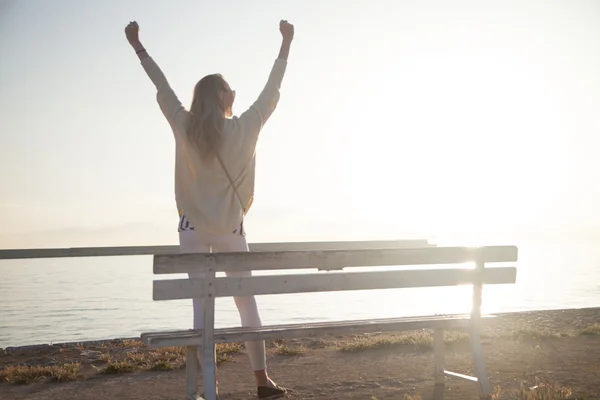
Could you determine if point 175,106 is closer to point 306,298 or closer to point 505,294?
point 306,298

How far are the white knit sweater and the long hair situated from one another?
48mm

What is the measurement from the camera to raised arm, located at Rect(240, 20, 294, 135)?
420 cm

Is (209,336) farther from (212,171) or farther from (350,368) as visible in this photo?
(350,368)

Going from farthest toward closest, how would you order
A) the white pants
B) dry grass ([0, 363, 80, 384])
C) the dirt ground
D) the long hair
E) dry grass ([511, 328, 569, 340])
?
dry grass ([511, 328, 569, 340]), dry grass ([0, 363, 80, 384]), the dirt ground, the white pants, the long hair

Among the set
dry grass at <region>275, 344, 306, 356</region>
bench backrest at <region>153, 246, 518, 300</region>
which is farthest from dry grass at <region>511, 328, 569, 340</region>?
bench backrest at <region>153, 246, 518, 300</region>

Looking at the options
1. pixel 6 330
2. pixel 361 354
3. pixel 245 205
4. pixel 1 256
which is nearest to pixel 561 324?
pixel 361 354

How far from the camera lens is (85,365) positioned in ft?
21.2

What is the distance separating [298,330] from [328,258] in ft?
1.60

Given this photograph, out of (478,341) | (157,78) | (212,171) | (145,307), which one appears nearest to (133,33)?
(157,78)

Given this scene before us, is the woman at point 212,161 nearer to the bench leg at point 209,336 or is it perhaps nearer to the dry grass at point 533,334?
the bench leg at point 209,336

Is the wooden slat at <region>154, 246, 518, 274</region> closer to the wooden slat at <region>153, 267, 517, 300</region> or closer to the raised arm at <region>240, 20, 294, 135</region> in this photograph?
the wooden slat at <region>153, 267, 517, 300</region>

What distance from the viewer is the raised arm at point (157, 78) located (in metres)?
4.15

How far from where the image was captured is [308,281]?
389 cm

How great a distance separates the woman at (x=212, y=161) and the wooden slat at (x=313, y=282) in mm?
321
